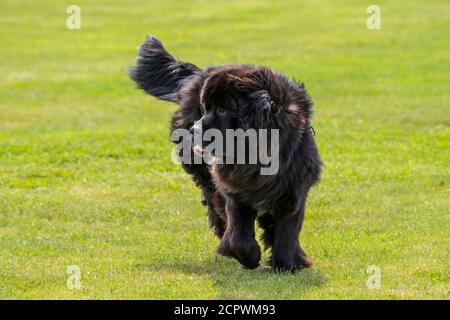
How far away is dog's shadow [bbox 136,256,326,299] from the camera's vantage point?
7.40 m

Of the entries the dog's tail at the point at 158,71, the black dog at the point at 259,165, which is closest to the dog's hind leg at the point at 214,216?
the black dog at the point at 259,165

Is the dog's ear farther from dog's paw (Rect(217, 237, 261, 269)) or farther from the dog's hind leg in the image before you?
the dog's hind leg

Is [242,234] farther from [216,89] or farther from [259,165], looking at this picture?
[216,89]

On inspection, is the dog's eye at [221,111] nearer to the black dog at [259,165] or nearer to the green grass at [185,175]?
the black dog at [259,165]

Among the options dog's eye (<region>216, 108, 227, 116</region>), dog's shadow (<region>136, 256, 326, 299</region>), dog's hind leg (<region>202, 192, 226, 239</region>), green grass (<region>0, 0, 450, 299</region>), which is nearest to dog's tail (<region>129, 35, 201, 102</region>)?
dog's hind leg (<region>202, 192, 226, 239</region>)

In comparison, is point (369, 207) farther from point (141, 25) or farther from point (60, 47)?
point (141, 25)

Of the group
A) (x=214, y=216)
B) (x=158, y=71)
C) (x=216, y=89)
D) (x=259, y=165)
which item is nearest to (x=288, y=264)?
(x=259, y=165)

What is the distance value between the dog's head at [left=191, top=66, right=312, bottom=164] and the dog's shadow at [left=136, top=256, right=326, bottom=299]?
45.1 inches

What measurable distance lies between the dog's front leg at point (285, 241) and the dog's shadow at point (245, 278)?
10cm

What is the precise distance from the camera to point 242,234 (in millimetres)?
8016

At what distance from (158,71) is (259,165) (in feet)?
8.50

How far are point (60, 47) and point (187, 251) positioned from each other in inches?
704

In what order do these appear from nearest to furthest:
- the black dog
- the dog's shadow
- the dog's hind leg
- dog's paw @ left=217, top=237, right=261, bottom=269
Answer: the dog's shadow, the black dog, dog's paw @ left=217, top=237, right=261, bottom=269, the dog's hind leg

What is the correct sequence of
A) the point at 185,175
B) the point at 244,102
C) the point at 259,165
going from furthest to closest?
the point at 185,175 < the point at 259,165 < the point at 244,102
